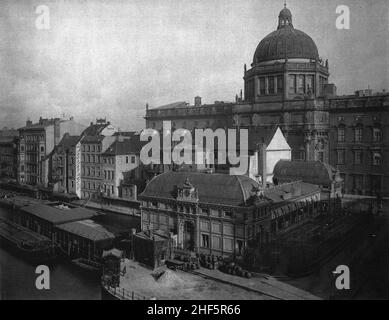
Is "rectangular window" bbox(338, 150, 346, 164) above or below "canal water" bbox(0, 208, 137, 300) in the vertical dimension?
above

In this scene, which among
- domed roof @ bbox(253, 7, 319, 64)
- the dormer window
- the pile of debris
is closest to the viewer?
the pile of debris

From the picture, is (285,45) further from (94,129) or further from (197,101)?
(94,129)

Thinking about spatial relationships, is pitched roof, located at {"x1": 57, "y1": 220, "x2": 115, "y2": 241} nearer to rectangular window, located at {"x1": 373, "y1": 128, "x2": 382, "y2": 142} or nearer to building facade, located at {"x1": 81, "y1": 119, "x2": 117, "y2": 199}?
building facade, located at {"x1": 81, "y1": 119, "x2": 117, "y2": 199}

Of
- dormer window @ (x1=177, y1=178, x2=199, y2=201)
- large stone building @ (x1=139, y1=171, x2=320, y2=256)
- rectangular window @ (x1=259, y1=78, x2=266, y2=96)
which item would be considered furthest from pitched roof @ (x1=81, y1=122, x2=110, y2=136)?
dormer window @ (x1=177, y1=178, x2=199, y2=201)

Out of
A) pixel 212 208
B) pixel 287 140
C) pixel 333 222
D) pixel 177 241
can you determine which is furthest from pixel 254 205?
pixel 287 140

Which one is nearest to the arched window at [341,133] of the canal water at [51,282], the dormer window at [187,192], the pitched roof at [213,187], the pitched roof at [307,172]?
the pitched roof at [307,172]

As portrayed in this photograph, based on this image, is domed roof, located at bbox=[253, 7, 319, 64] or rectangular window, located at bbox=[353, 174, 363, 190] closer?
rectangular window, located at bbox=[353, 174, 363, 190]

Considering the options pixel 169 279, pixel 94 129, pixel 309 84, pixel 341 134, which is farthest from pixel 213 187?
pixel 94 129
